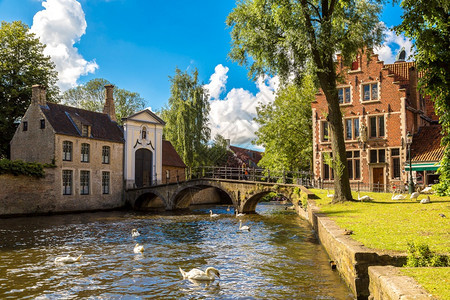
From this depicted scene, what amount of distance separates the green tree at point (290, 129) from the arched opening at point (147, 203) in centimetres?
1092

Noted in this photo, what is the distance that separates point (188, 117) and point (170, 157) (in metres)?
4.65

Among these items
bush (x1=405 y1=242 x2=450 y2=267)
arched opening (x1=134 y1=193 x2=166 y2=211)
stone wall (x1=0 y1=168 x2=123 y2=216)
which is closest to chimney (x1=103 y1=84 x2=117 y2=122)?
arched opening (x1=134 y1=193 x2=166 y2=211)

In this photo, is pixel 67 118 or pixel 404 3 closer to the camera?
pixel 404 3

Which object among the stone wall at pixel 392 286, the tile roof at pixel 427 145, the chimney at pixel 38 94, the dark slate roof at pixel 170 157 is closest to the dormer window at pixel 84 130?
the chimney at pixel 38 94

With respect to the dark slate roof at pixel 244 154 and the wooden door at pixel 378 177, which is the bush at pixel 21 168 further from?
the dark slate roof at pixel 244 154

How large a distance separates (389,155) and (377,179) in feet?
6.76

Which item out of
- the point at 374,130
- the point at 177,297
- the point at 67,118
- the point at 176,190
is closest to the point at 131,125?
the point at 67,118

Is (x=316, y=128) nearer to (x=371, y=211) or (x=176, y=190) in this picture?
(x=176, y=190)

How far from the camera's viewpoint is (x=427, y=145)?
1061 inches

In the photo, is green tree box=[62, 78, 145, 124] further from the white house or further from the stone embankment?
the stone embankment

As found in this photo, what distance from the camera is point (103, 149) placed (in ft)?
112

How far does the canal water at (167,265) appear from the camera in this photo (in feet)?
26.2

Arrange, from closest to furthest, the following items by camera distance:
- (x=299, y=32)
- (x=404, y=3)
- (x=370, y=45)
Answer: (x=404, y=3) < (x=299, y=32) < (x=370, y=45)

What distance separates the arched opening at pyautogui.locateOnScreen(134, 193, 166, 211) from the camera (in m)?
34.9
